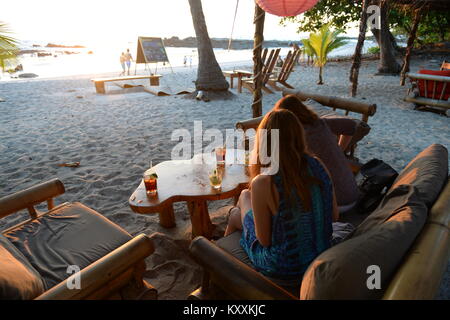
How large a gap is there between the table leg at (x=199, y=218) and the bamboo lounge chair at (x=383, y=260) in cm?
82

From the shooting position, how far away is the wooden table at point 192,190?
205 cm

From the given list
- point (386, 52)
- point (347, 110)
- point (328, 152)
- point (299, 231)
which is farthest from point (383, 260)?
point (386, 52)

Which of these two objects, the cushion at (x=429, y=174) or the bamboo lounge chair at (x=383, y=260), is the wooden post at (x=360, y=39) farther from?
the bamboo lounge chair at (x=383, y=260)

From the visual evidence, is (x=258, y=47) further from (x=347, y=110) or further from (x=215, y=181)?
(x=215, y=181)

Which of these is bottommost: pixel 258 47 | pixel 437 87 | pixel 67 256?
pixel 67 256

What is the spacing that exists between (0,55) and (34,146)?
52.4 inches

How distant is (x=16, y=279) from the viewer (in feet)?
3.63

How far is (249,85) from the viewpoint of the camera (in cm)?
773

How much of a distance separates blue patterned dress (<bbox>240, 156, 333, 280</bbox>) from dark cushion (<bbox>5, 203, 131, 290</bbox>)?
0.96 metres

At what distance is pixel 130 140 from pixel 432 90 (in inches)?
235

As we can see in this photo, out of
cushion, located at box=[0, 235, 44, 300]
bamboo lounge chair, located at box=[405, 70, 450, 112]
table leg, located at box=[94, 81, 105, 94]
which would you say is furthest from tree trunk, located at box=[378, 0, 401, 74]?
cushion, located at box=[0, 235, 44, 300]
